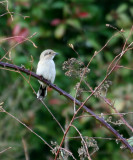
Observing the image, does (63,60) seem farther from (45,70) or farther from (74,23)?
(45,70)

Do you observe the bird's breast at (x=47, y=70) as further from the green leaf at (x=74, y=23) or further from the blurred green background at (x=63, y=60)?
the green leaf at (x=74, y=23)

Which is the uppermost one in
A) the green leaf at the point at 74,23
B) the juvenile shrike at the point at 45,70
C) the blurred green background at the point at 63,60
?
the juvenile shrike at the point at 45,70

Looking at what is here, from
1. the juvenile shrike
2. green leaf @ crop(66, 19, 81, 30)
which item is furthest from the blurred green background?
the juvenile shrike

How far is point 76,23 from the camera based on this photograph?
256 inches

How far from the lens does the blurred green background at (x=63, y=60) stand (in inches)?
230

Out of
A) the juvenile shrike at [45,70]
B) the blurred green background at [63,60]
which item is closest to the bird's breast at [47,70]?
the juvenile shrike at [45,70]

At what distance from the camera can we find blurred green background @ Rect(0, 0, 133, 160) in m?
5.84

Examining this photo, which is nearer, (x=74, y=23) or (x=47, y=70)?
(x=47, y=70)

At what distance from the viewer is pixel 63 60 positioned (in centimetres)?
669

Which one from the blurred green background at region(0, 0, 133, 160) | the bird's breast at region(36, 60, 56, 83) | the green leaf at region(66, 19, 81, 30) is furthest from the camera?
the green leaf at region(66, 19, 81, 30)

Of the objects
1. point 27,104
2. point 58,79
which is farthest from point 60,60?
point 27,104

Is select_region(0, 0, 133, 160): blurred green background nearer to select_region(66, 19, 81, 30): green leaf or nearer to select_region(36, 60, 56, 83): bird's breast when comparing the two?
select_region(66, 19, 81, 30): green leaf

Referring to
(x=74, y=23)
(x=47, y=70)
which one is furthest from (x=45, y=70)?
(x=74, y=23)

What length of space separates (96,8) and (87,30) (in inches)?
16.1
